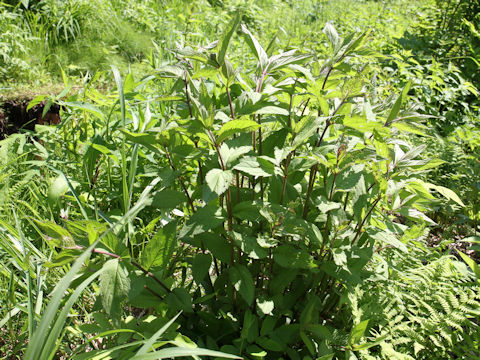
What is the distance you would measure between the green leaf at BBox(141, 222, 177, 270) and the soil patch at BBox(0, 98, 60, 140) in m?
2.44

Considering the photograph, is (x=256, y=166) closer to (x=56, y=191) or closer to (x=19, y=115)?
(x=56, y=191)

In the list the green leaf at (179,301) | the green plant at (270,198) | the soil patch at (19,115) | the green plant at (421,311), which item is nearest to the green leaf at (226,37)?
the green plant at (270,198)

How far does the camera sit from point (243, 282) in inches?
48.3

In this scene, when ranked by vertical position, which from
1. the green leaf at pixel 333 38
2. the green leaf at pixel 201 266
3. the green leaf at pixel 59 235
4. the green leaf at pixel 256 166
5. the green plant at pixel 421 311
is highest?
the green leaf at pixel 333 38

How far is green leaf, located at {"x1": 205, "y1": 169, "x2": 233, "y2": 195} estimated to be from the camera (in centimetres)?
100

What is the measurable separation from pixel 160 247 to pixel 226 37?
604 millimetres

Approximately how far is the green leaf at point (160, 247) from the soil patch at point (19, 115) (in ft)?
8.01

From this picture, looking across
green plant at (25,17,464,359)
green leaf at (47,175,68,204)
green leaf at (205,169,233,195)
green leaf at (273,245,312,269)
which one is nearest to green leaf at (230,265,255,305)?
green plant at (25,17,464,359)

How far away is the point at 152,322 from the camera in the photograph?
1.23m

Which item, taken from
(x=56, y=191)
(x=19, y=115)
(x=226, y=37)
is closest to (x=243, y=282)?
(x=226, y=37)

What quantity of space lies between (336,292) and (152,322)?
62 centimetres

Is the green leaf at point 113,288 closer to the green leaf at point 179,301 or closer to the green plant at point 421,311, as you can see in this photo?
the green leaf at point 179,301

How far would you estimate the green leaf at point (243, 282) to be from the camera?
3.92ft

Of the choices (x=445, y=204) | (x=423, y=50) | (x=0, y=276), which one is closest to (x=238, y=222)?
(x=0, y=276)
